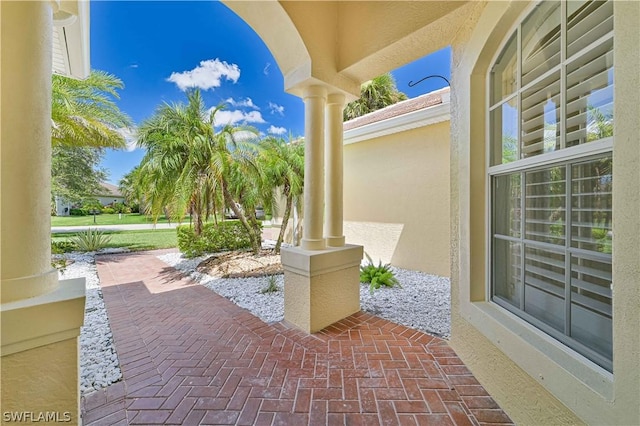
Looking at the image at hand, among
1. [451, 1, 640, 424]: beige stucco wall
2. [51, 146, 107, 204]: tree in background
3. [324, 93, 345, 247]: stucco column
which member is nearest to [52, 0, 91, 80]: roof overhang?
[324, 93, 345, 247]: stucco column

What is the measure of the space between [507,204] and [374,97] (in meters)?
17.5

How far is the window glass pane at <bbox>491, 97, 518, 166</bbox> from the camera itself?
2521 millimetres

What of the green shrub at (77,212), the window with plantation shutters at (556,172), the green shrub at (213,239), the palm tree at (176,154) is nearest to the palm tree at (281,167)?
the palm tree at (176,154)

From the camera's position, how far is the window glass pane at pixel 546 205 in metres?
2.05

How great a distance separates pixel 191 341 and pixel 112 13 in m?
14.5

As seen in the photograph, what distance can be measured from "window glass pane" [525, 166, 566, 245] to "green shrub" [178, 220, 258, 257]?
8.81 m

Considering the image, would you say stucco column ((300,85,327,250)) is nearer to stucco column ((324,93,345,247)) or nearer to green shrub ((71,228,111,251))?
stucco column ((324,93,345,247))

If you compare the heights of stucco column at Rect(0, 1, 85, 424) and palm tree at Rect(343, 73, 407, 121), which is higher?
palm tree at Rect(343, 73, 407, 121)

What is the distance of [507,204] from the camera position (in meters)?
2.65

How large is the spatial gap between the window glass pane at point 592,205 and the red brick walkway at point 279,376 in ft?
5.46

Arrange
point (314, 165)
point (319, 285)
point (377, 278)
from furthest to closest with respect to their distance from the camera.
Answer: point (377, 278), point (314, 165), point (319, 285)

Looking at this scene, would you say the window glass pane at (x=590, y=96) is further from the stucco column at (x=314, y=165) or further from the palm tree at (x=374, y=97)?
the palm tree at (x=374, y=97)

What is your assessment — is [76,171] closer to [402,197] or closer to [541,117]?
[402,197]

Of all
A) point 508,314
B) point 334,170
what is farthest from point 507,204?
point 334,170
